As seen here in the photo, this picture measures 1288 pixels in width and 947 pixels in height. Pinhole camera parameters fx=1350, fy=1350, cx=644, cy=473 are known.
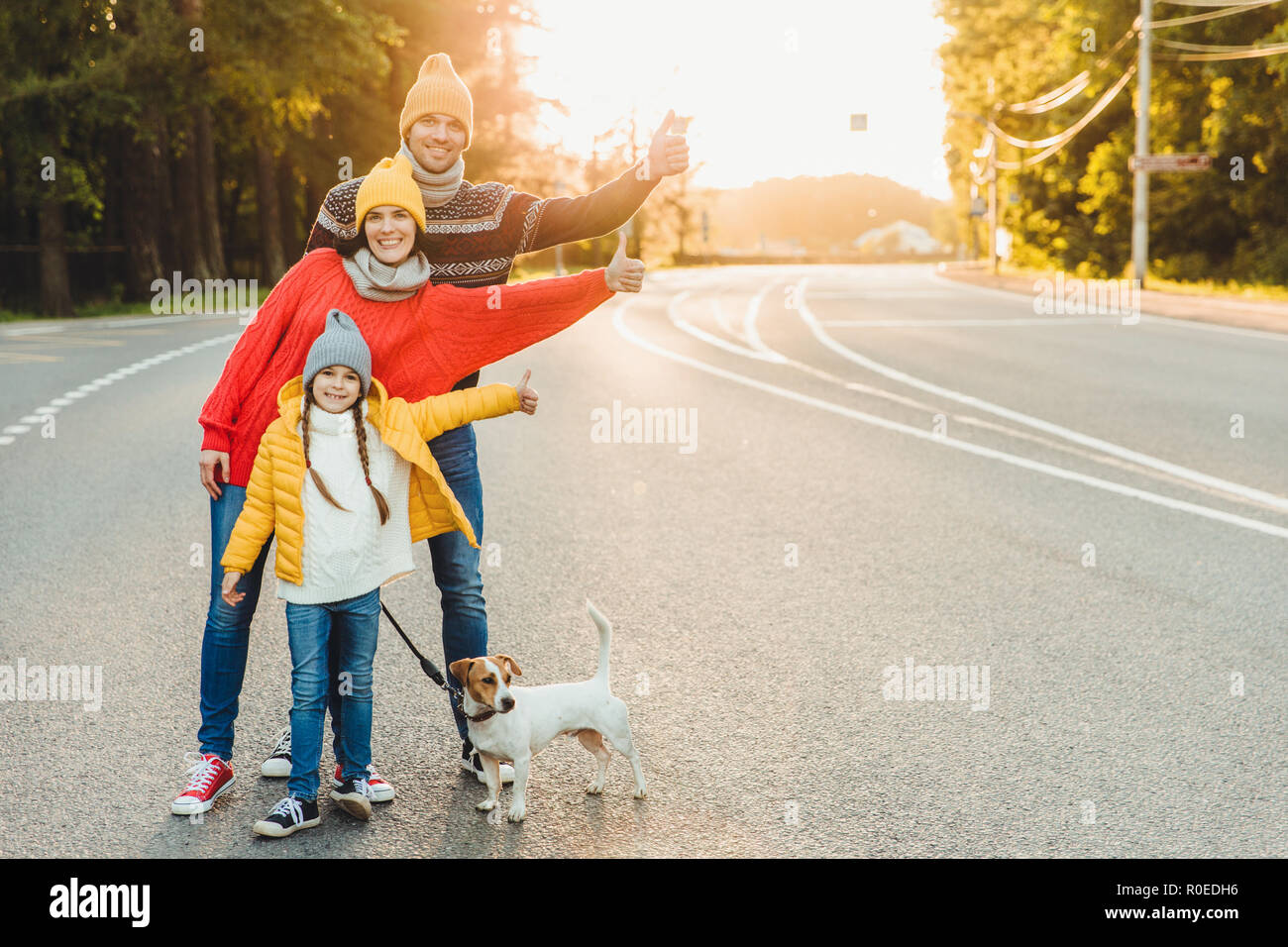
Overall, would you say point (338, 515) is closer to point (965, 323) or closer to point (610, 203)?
point (610, 203)

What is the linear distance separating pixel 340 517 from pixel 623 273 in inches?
42.3

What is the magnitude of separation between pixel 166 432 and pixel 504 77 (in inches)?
1662

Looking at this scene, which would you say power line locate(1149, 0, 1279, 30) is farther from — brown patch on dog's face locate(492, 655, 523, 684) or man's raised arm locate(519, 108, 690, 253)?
brown patch on dog's face locate(492, 655, 523, 684)

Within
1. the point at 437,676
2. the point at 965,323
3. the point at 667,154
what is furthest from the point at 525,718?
the point at 965,323

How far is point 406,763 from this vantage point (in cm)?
425

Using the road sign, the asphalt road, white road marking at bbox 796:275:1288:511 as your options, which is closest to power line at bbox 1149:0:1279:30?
the road sign

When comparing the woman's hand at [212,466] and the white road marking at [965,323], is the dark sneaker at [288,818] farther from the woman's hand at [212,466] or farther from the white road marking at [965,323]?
the white road marking at [965,323]

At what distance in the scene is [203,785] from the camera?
392 cm

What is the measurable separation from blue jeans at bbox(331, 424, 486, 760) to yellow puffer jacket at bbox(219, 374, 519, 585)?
0.47ft

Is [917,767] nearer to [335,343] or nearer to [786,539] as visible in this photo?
[335,343]

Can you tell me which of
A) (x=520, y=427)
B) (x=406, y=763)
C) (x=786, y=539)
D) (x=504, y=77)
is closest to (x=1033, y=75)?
(x=504, y=77)

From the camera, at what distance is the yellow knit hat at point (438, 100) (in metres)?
3.97

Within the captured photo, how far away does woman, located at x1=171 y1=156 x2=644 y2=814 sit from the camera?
3824 mm

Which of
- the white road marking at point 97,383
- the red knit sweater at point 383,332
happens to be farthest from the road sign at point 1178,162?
the red knit sweater at point 383,332
